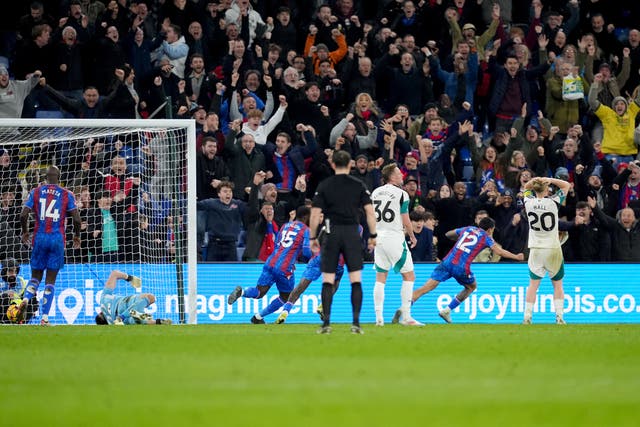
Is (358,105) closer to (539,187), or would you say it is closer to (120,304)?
(539,187)

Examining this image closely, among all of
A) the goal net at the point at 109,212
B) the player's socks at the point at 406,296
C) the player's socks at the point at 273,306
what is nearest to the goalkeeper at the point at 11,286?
the goal net at the point at 109,212

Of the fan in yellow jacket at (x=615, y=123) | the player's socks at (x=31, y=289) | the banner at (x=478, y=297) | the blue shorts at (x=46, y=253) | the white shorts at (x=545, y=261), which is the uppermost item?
the fan in yellow jacket at (x=615, y=123)

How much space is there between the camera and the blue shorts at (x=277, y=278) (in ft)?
62.4

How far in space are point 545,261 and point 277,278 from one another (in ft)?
14.0

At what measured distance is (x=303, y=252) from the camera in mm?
20875

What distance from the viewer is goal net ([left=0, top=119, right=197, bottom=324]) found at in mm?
19828

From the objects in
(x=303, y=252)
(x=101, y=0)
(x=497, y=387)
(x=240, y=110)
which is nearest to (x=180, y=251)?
(x=303, y=252)

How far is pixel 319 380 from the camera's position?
30.0 ft

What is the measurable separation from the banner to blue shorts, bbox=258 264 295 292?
1.41 m

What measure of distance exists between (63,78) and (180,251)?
4702 millimetres

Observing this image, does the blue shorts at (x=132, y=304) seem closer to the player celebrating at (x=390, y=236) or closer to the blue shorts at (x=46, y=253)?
the blue shorts at (x=46, y=253)

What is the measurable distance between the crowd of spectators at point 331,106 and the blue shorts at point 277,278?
6.41 ft

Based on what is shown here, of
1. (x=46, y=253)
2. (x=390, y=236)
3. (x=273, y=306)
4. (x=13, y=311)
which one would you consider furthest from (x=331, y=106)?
(x=13, y=311)

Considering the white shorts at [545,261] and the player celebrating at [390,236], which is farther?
the white shorts at [545,261]
